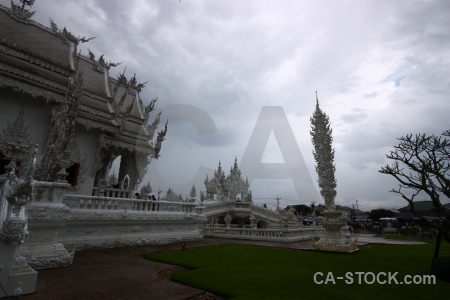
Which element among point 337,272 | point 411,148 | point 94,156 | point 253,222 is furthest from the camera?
point 253,222

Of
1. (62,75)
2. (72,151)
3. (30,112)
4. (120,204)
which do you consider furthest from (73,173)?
(62,75)

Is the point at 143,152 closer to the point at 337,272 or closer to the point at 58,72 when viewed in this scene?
the point at 58,72

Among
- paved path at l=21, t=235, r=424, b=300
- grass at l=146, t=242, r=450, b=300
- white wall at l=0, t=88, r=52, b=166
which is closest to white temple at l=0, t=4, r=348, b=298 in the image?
white wall at l=0, t=88, r=52, b=166

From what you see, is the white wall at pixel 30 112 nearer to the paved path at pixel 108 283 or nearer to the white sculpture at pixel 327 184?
the paved path at pixel 108 283

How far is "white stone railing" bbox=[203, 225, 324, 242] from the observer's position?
1544cm

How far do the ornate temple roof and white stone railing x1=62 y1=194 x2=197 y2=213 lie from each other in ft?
14.3

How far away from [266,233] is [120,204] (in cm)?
900

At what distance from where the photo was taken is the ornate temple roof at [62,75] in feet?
37.7

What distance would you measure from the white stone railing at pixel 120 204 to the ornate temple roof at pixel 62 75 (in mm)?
4372

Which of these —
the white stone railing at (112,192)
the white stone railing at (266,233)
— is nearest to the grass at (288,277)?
the white stone railing at (266,233)

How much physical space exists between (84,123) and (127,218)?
5480mm

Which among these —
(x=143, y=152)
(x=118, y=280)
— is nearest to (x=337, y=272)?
(x=118, y=280)

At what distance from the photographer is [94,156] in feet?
47.5

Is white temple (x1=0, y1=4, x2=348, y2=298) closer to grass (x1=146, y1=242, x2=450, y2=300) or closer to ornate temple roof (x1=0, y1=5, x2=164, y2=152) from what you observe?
ornate temple roof (x1=0, y1=5, x2=164, y2=152)
